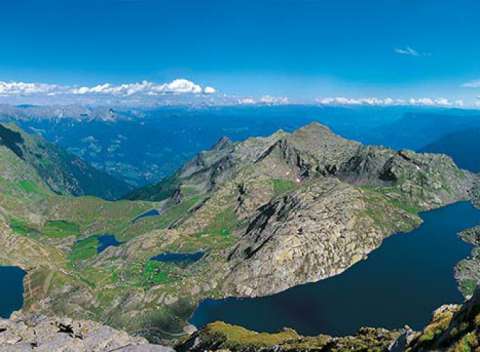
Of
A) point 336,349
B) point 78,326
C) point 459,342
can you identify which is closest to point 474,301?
point 459,342

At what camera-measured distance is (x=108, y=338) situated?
138m

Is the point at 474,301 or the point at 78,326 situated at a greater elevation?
the point at 474,301

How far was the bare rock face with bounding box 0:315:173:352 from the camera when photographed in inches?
4911

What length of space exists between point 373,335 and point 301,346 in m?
24.4

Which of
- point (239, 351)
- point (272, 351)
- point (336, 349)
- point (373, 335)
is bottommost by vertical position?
point (239, 351)

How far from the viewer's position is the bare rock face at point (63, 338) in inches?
4911

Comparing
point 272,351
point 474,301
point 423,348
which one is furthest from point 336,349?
point 474,301

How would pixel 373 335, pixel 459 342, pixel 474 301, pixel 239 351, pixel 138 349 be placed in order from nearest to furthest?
pixel 459 342 < pixel 474 301 < pixel 138 349 < pixel 373 335 < pixel 239 351

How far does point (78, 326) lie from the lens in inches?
5581

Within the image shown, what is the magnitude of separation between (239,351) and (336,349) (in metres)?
78.9

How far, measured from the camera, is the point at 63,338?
424 feet

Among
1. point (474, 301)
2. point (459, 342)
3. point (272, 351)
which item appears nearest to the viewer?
point (459, 342)

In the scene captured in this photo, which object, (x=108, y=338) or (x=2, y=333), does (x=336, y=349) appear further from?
(x=2, y=333)

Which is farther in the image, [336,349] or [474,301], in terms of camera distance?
[336,349]
